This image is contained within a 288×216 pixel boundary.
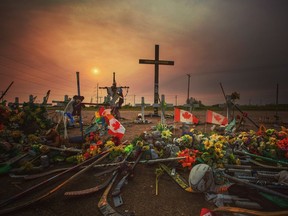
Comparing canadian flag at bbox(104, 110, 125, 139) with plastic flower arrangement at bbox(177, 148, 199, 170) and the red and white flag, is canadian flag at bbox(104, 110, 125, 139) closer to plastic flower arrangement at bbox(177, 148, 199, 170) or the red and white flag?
the red and white flag

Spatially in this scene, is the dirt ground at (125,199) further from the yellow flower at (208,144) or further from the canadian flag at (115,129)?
the canadian flag at (115,129)

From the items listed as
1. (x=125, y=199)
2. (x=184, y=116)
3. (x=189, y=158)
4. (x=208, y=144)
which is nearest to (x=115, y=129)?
(x=125, y=199)

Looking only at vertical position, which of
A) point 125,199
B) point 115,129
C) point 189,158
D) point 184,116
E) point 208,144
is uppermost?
point 184,116

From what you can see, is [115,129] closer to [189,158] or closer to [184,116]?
[189,158]

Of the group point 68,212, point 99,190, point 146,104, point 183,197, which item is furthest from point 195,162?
point 146,104

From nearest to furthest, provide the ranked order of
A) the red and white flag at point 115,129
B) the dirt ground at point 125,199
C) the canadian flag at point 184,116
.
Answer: the dirt ground at point 125,199 < the red and white flag at point 115,129 < the canadian flag at point 184,116

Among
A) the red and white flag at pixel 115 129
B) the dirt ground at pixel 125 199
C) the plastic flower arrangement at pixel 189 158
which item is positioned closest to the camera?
the dirt ground at pixel 125 199

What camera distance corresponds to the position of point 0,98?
9.04 metres

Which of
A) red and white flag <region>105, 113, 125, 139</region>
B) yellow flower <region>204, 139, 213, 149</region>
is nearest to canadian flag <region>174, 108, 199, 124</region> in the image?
yellow flower <region>204, 139, 213, 149</region>

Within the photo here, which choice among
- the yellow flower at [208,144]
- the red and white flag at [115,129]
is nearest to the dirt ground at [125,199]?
the yellow flower at [208,144]

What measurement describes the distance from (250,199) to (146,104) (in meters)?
11.9

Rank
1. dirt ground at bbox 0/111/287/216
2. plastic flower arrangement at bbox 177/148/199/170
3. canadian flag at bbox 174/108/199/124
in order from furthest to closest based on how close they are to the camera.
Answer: canadian flag at bbox 174/108/199/124, plastic flower arrangement at bbox 177/148/199/170, dirt ground at bbox 0/111/287/216

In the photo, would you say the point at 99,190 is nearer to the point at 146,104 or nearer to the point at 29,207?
the point at 29,207

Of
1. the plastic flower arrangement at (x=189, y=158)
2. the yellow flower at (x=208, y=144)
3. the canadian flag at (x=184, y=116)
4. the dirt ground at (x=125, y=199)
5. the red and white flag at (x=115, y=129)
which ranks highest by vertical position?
the canadian flag at (x=184, y=116)
